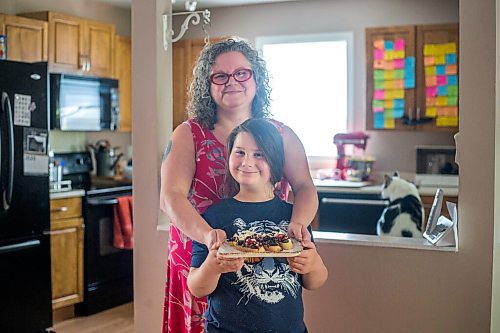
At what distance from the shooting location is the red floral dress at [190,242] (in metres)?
2.08

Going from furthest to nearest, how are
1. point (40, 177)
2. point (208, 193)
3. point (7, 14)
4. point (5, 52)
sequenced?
point (7, 14) → point (5, 52) → point (40, 177) → point (208, 193)

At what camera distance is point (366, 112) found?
5.30 m

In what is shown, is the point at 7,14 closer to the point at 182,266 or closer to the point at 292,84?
the point at 292,84

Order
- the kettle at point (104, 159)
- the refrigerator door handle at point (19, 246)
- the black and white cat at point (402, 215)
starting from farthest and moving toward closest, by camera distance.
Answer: the kettle at point (104, 159)
the refrigerator door handle at point (19, 246)
the black and white cat at point (402, 215)

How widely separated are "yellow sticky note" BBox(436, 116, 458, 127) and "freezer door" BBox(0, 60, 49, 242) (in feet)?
9.14

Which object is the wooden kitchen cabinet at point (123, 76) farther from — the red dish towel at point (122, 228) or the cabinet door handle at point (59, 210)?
the cabinet door handle at point (59, 210)

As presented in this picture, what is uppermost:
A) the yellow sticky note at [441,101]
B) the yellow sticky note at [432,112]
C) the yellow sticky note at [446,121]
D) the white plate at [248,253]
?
the yellow sticky note at [441,101]

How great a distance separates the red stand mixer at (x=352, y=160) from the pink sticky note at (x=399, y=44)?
0.71 meters

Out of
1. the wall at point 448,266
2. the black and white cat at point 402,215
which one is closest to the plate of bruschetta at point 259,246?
the wall at point 448,266

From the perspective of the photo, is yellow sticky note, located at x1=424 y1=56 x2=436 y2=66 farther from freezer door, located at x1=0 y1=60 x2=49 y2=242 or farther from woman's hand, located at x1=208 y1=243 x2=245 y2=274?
woman's hand, located at x1=208 y1=243 x2=245 y2=274

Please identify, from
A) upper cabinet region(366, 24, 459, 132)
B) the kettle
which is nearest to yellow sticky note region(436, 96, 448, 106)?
upper cabinet region(366, 24, 459, 132)

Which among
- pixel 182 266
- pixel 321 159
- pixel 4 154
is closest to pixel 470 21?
pixel 182 266

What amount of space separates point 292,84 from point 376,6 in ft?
3.13

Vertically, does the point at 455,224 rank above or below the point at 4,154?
below
